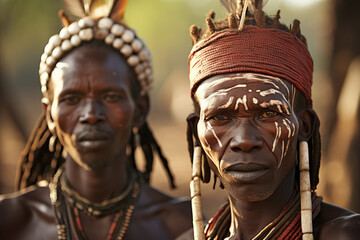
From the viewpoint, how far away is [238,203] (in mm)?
3416

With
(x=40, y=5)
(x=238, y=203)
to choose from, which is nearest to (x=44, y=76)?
(x=238, y=203)

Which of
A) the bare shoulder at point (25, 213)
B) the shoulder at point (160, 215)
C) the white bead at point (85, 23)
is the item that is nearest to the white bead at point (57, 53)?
the white bead at point (85, 23)

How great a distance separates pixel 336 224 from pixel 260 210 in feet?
1.44

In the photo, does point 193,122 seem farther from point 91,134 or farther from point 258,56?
point 91,134

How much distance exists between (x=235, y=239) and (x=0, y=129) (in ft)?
24.0

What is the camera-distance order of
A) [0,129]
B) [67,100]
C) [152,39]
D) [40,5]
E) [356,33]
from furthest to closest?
[152,39] < [40,5] < [0,129] < [356,33] < [67,100]

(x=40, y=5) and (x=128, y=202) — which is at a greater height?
(x=40, y=5)

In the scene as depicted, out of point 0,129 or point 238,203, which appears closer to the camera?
point 238,203

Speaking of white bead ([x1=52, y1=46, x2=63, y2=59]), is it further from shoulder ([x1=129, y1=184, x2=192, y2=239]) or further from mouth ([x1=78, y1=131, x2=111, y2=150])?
shoulder ([x1=129, y1=184, x2=192, y2=239])

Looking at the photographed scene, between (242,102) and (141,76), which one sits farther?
(141,76)

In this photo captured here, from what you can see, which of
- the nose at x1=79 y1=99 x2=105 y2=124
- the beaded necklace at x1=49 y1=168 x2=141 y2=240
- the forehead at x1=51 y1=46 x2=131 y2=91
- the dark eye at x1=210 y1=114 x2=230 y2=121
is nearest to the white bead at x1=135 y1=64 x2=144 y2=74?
the forehead at x1=51 y1=46 x2=131 y2=91

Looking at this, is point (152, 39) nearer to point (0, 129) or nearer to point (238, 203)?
point (0, 129)

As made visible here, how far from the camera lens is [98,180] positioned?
4688mm

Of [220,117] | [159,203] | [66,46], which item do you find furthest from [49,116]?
[220,117]
